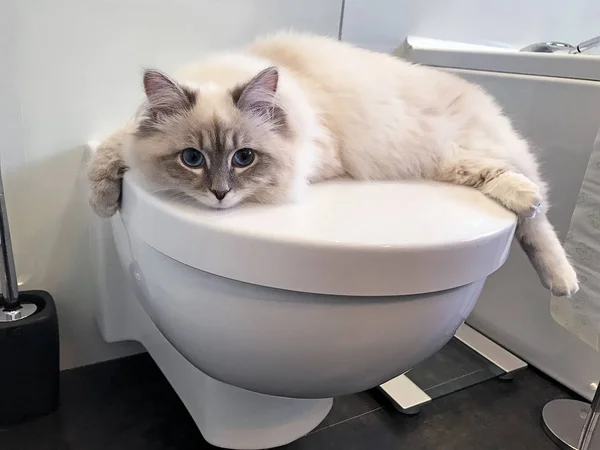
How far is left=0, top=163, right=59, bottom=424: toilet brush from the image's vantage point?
93 centimetres

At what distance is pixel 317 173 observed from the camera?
77cm

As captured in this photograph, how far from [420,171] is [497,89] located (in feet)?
1.69

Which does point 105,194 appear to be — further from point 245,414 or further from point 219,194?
point 245,414

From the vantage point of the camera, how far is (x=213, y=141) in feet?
2.06

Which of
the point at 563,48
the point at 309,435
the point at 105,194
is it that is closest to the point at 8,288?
the point at 105,194

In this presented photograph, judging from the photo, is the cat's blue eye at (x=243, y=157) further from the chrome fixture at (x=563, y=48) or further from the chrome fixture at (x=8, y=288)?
the chrome fixture at (x=563, y=48)

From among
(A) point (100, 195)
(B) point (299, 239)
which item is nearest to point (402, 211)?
(B) point (299, 239)

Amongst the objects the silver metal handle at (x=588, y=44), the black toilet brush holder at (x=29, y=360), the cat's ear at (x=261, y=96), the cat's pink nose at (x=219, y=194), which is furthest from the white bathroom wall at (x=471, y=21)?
the black toilet brush holder at (x=29, y=360)

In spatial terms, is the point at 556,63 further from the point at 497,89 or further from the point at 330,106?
the point at 330,106

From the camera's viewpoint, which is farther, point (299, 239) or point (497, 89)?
point (497, 89)

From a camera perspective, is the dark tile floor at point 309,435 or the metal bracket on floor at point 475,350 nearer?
the dark tile floor at point 309,435

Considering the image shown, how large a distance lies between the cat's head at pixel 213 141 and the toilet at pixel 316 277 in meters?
0.03

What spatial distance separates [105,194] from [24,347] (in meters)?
0.40

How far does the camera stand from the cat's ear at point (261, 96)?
0.64m
